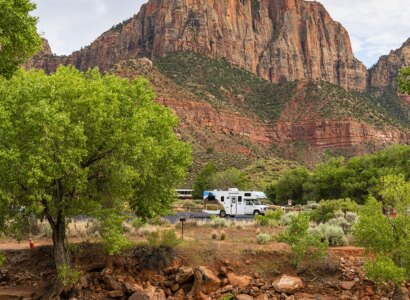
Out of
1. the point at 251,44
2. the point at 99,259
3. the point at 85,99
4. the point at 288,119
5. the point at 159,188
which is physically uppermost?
the point at 251,44

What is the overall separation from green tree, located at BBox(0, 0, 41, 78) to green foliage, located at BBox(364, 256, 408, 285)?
1499cm

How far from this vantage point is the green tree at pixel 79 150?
16.2 m

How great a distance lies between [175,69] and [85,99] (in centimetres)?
11651

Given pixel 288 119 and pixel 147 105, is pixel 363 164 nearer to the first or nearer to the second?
pixel 147 105

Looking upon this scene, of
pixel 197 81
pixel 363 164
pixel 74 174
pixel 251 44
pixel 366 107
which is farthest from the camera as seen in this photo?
pixel 251 44

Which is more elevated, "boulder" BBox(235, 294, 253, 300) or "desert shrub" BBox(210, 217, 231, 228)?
"desert shrub" BBox(210, 217, 231, 228)

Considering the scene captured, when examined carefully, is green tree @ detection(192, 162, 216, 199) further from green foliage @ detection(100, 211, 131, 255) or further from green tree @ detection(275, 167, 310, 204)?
green foliage @ detection(100, 211, 131, 255)

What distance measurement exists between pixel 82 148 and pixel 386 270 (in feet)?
38.5

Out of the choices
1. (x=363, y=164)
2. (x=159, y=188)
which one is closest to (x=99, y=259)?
(x=159, y=188)

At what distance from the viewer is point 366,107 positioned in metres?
141

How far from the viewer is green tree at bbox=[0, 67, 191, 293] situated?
53.3 feet

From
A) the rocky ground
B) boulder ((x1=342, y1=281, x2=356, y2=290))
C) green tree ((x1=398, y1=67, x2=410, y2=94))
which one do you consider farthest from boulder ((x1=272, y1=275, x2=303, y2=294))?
green tree ((x1=398, y1=67, x2=410, y2=94))

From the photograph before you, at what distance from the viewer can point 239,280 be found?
20.6m

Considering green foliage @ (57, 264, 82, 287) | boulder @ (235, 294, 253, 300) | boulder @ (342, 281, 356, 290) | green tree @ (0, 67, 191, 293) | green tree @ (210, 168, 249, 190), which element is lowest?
boulder @ (235, 294, 253, 300)
